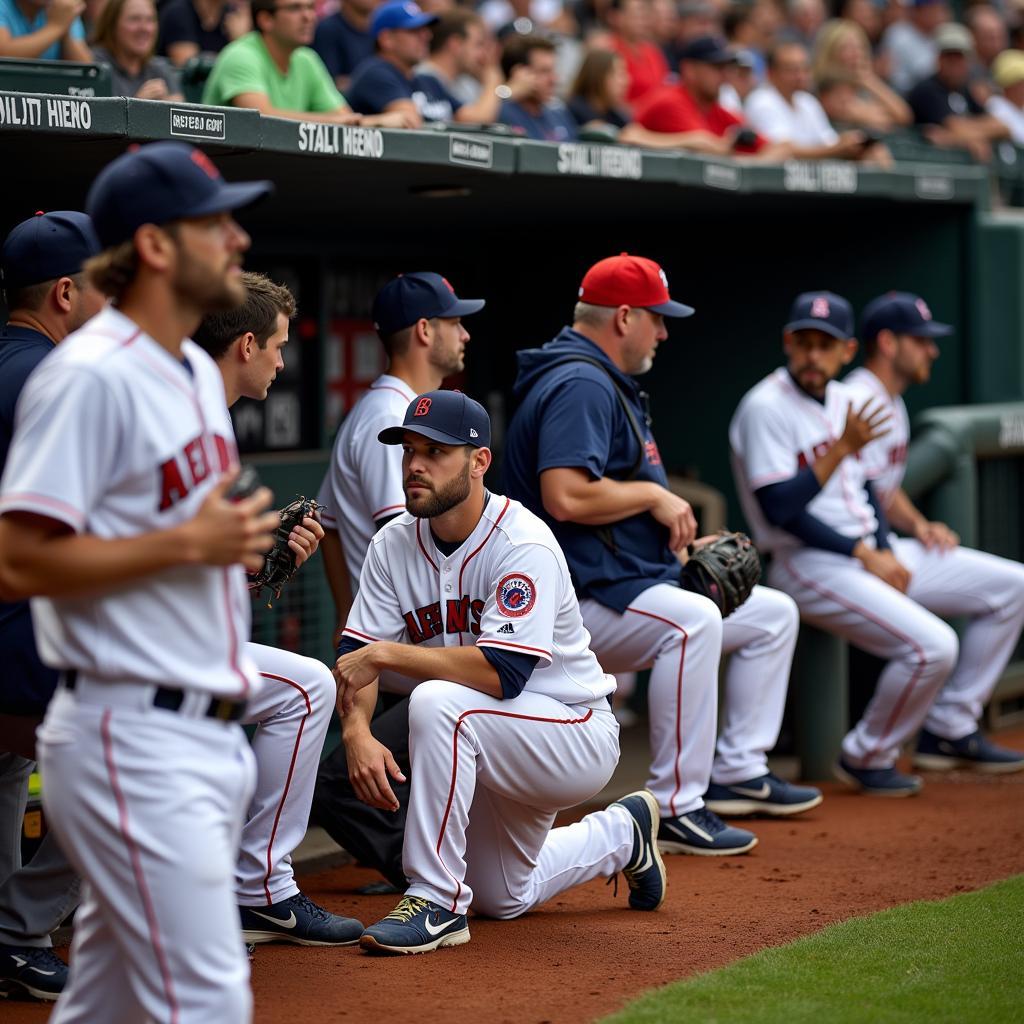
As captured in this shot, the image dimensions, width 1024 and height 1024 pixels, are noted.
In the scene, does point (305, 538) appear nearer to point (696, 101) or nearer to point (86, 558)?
point (86, 558)

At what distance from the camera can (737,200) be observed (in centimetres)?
742

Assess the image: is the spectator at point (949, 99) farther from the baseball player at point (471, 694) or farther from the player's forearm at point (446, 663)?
the player's forearm at point (446, 663)

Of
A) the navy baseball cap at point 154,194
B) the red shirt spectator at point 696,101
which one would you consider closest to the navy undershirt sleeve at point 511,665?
the navy baseball cap at point 154,194

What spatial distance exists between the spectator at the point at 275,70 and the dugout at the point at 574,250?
36 centimetres

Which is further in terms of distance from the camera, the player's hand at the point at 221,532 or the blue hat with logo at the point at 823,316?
the blue hat with logo at the point at 823,316

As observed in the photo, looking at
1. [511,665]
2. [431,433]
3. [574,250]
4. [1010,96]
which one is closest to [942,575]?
[574,250]

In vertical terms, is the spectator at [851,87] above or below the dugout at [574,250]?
above

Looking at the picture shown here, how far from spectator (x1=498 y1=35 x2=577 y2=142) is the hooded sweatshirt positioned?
2591mm

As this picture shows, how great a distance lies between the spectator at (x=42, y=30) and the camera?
18.2 feet

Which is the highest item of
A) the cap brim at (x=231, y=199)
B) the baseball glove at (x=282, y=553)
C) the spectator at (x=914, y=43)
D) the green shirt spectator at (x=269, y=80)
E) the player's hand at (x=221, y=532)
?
the spectator at (x=914, y=43)

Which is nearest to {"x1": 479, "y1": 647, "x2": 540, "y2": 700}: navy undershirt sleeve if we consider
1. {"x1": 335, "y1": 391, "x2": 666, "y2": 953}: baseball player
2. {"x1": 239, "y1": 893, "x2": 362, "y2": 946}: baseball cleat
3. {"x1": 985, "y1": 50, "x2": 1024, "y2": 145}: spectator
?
{"x1": 335, "y1": 391, "x2": 666, "y2": 953}: baseball player

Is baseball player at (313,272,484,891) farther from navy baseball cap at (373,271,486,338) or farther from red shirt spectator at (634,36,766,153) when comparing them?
red shirt spectator at (634,36,766,153)

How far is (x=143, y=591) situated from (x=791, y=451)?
12.9ft

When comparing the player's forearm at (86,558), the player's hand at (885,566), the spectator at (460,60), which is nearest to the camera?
the player's forearm at (86,558)
